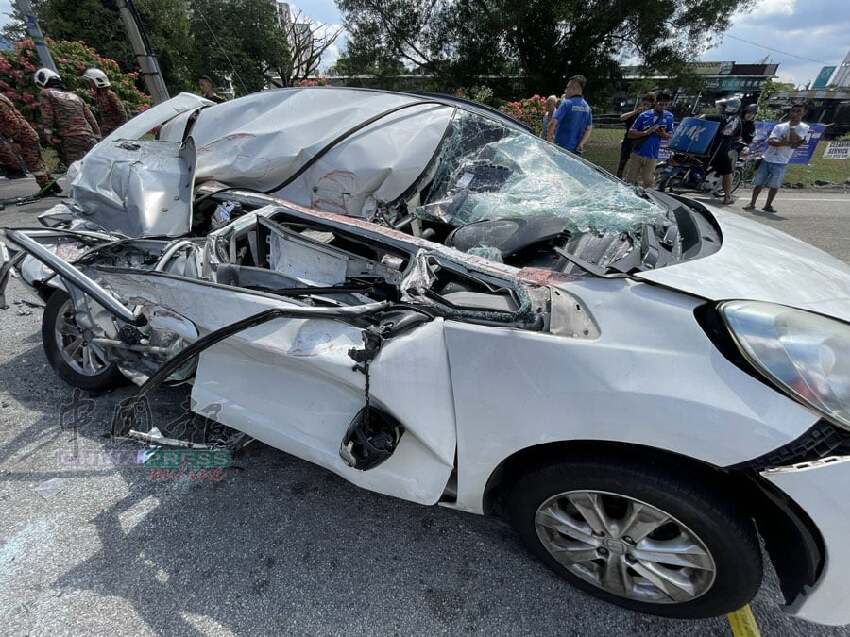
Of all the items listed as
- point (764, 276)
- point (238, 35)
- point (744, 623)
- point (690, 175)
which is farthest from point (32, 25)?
point (238, 35)

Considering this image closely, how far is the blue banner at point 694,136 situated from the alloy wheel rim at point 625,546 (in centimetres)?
853

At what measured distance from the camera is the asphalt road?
1.55 m

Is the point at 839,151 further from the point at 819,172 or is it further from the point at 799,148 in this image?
the point at 799,148

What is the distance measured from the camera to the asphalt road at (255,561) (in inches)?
61.1

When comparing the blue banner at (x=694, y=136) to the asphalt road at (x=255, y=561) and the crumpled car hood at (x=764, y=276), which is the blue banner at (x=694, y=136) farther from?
the asphalt road at (x=255, y=561)

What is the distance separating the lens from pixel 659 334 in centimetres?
130

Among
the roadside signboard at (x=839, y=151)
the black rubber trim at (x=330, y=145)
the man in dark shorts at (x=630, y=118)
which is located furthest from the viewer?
the roadside signboard at (x=839, y=151)

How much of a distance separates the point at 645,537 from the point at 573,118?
5.66 metres

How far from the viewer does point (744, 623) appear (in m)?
1.54

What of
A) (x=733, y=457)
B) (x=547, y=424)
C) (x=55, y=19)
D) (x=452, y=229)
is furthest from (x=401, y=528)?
(x=55, y=19)

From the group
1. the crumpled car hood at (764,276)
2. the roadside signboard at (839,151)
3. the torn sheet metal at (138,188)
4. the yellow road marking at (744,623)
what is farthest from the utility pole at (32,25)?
the roadside signboard at (839,151)

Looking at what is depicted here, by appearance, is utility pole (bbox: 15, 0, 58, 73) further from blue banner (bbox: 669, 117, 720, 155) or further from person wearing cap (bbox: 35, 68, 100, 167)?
blue banner (bbox: 669, 117, 720, 155)

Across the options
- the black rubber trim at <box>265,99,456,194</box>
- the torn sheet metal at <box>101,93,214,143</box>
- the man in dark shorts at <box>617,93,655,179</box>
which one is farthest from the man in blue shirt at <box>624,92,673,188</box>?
the torn sheet metal at <box>101,93,214,143</box>

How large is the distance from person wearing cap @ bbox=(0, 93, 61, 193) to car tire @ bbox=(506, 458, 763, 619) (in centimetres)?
916
